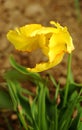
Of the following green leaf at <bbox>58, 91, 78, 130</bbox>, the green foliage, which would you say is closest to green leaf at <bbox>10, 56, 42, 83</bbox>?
the green foliage

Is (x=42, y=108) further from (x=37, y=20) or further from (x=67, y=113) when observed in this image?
(x=37, y=20)

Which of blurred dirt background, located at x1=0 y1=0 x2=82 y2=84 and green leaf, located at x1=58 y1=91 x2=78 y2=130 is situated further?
blurred dirt background, located at x1=0 y1=0 x2=82 y2=84

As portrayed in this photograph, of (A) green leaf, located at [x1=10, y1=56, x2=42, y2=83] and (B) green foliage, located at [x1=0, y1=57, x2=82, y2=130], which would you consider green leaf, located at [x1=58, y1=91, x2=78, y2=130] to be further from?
(A) green leaf, located at [x1=10, y1=56, x2=42, y2=83]

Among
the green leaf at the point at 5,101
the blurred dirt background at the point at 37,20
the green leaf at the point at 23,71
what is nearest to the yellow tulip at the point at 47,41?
the green leaf at the point at 23,71

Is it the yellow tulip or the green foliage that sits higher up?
the yellow tulip

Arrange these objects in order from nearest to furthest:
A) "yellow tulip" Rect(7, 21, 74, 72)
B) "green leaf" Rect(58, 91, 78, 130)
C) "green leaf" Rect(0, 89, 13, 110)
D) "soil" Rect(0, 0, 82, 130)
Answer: "yellow tulip" Rect(7, 21, 74, 72)
"green leaf" Rect(58, 91, 78, 130)
"green leaf" Rect(0, 89, 13, 110)
"soil" Rect(0, 0, 82, 130)

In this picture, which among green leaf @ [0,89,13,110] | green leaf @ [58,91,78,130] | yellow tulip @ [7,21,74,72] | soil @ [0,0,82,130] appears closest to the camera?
yellow tulip @ [7,21,74,72]

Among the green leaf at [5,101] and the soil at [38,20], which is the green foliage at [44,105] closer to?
the green leaf at [5,101]

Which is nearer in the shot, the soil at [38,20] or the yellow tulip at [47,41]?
the yellow tulip at [47,41]

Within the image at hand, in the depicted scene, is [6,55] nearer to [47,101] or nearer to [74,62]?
[74,62]
